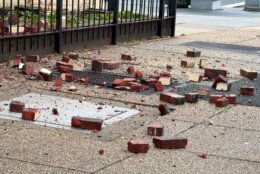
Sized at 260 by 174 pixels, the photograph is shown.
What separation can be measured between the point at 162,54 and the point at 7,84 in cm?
457

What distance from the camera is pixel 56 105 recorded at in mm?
7766

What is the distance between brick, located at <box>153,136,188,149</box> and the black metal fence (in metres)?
4.32

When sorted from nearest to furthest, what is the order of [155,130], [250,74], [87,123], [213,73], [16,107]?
[155,130] < [87,123] < [16,107] < [213,73] < [250,74]

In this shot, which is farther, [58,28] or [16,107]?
[58,28]

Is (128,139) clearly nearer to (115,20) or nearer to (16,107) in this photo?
(16,107)

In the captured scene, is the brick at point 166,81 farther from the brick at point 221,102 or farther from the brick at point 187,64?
the brick at point 187,64

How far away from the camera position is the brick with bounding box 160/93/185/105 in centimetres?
812

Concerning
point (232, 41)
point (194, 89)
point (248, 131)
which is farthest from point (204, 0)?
point (248, 131)

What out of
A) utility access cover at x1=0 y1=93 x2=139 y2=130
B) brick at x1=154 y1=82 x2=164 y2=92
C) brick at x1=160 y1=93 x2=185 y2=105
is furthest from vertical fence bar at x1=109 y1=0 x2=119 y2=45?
utility access cover at x1=0 y1=93 x2=139 y2=130

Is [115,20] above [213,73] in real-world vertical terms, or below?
above

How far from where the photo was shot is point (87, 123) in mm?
6812

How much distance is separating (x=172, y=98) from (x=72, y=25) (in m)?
4.27

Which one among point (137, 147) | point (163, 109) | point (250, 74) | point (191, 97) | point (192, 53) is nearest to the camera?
point (137, 147)

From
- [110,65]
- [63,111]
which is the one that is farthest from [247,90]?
[63,111]
